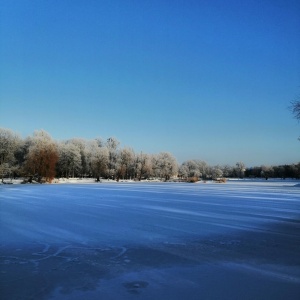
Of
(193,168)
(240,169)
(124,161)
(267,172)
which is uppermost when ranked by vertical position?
(240,169)

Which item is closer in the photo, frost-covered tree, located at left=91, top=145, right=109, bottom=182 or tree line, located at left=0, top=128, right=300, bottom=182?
tree line, located at left=0, top=128, right=300, bottom=182

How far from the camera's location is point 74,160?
7869 cm

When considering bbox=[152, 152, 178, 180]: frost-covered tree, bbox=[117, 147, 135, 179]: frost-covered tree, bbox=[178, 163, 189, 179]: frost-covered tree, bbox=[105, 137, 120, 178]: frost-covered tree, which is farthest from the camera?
bbox=[178, 163, 189, 179]: frost-covered tree

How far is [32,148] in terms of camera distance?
203 ft

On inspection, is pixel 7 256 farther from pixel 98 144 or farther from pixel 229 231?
pixel 98 144

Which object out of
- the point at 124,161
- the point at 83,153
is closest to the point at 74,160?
the point at 83,153

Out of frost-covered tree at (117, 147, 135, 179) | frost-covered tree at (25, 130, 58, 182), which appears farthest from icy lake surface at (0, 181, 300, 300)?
frost-covered tree at (117, 147, 135, 179)

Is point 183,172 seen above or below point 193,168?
below

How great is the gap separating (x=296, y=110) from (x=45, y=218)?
47.8 ft

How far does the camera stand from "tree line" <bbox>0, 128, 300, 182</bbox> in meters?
57.5

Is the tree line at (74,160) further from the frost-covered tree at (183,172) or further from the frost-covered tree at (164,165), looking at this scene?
the frost-covered tree at (183,172)

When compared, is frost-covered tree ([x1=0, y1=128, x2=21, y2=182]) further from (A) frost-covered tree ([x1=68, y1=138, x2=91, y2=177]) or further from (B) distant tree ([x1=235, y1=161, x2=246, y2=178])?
(B) distant tree ([x1=235, y1=161, x2=246, y2=178])

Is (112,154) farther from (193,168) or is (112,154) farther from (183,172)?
(193,168)

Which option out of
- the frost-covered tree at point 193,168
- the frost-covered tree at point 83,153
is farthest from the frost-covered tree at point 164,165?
the frost-covered tree at point 83,153
